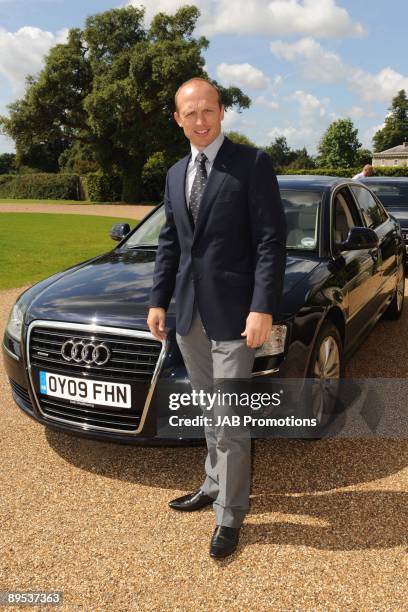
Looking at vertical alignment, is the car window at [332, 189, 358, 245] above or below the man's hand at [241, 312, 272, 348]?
above

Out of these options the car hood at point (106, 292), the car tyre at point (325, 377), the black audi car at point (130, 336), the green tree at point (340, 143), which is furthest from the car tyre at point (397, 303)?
the green tree at point (340, 143)

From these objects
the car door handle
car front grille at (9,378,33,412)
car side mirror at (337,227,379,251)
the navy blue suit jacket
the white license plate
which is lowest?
car front grille at (9,378,33,412)

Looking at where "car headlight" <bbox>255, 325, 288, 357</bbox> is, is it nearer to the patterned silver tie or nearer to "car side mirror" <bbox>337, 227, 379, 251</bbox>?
the patterned silver tie

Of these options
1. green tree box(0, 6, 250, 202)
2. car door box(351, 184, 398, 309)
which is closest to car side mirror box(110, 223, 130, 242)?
car door box(351, 184, 398, 309)

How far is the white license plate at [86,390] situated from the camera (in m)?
3.10

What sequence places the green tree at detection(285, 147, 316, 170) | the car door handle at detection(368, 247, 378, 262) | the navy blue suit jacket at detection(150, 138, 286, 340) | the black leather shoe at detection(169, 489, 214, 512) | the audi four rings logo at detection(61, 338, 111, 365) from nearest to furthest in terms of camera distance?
the navy blue suit jacket at detection(150, 138, 286, 340) < the black leather shoe at detection(169, 489, 214, 512) < the audi four rings logo at detection(61, 338, 111, 365) < the car door handle at detection(368, 247, 378, 262) < the green tree at detection(285, 147, 316, 170)

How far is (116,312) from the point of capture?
3.22 metres

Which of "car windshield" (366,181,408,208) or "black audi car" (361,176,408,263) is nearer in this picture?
"black audi car" (361,176,408,263)

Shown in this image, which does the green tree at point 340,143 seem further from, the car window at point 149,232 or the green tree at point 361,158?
the car window at point 149,232

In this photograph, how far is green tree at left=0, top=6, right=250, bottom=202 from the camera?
33.2 metres

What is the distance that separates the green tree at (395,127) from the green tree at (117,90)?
93.0 metres

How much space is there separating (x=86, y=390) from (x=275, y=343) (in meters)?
1.03

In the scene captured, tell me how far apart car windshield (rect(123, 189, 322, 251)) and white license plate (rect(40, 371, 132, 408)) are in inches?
61.8

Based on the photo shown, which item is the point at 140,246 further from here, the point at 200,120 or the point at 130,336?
the point at 200,120
